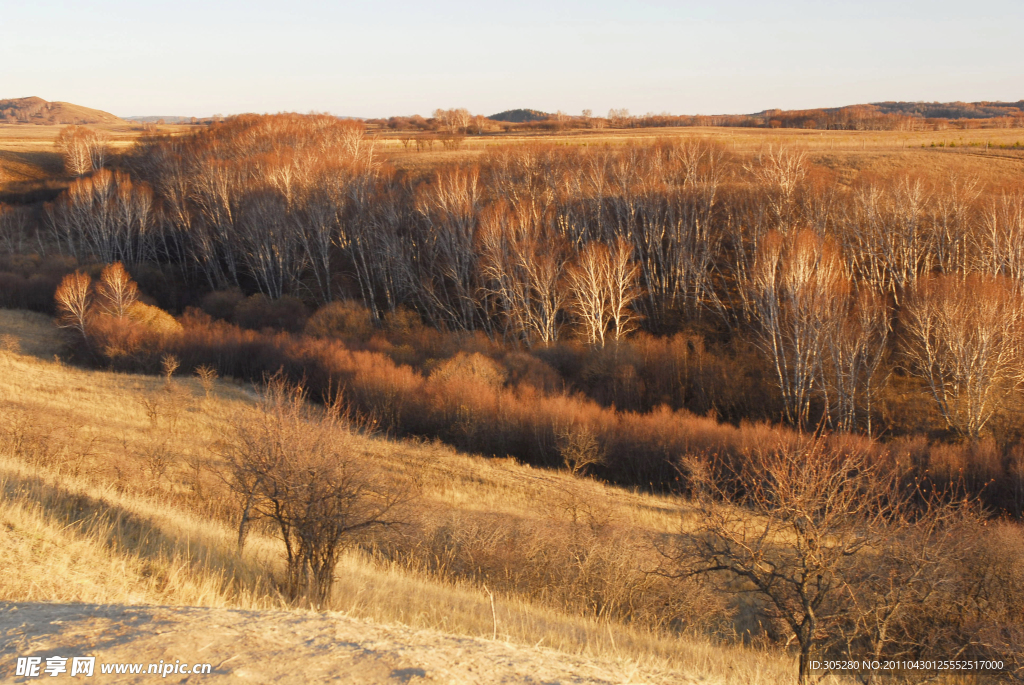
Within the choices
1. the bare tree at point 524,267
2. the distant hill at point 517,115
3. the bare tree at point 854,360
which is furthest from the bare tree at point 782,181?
the distant hill at point 517,115

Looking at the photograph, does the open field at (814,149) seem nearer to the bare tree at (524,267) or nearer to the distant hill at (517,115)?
the bare tree at (524,267)

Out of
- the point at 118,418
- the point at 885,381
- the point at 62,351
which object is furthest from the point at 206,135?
the point at 885,381

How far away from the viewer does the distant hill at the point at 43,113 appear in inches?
6983

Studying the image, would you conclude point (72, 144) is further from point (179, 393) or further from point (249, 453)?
point (249, 453)

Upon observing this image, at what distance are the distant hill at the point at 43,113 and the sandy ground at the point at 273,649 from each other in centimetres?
21195

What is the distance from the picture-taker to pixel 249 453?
10.4m

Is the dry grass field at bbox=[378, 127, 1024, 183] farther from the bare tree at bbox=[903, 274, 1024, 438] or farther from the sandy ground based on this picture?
the sandy ground

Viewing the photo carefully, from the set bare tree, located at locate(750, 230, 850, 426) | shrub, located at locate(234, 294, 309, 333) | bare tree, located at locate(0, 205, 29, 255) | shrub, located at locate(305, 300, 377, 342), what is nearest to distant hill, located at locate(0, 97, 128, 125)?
bare tree, located at locate(0, 205, 29, 255)

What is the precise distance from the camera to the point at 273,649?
5801 mm

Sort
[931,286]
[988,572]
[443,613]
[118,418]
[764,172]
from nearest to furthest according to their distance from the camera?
1. [443,613]
2. [988,572]
3. [118,418]
4. [931,286]
5. [764,172]

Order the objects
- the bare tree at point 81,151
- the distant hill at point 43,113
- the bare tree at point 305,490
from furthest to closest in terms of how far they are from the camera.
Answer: the distant hill at point 43,113 → the bare tree at point 81,151 → the bare tree at point 305,490

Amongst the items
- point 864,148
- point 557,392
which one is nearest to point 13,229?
point 557,392

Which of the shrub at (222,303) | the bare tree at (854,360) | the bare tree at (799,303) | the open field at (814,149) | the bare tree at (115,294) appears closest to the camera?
the bare tree at (854,360)

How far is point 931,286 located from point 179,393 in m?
39.9
